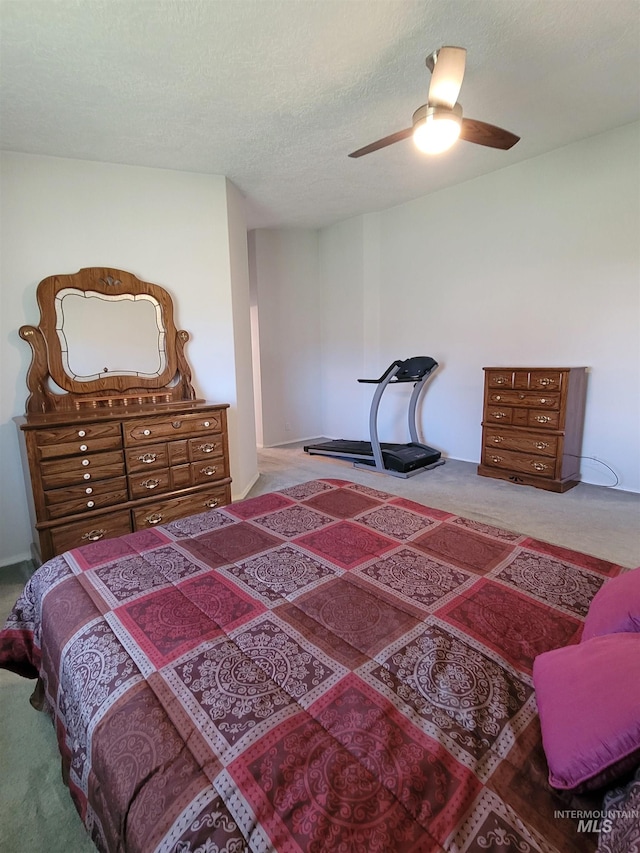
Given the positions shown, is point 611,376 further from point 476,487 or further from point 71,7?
point 71,7

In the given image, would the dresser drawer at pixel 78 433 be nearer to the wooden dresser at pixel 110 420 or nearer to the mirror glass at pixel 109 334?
the wooden dresser at pixel 110 420

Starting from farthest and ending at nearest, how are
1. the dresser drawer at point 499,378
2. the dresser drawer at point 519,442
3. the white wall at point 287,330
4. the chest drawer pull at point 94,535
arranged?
the white wall at point 287,330 → the dresser drawer at point 499,378 → the dresser drawer at point 519,442 → the chest drawer pull at point 94,535

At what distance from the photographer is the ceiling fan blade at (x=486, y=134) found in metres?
2.30

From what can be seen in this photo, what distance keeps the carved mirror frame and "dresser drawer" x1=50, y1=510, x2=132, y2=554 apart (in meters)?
0.86

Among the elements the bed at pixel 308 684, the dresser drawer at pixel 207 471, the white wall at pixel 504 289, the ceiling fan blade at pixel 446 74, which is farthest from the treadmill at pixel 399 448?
the bed at pixel 308 684

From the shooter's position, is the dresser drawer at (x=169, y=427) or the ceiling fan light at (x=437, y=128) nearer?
the ceiling fan light at (x=437, y=128)

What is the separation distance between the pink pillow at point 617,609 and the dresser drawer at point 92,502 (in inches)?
103

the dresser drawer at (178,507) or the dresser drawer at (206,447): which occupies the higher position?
the dresser drawer at (206,447)

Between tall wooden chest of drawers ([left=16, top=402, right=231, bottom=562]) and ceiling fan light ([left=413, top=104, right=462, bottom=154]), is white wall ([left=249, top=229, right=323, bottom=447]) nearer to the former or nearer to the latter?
tall wooden chest of drawers ([left=16, top=402, right=231, bottom=562])

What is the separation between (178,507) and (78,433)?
0.85 m

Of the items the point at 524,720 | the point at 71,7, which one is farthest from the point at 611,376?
the point at 71,7

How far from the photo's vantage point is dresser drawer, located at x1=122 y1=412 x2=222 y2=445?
2.72m

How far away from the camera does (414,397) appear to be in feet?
15.7

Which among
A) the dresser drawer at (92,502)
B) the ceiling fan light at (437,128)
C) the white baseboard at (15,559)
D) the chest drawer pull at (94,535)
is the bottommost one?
the white baseboard at (15,559)
